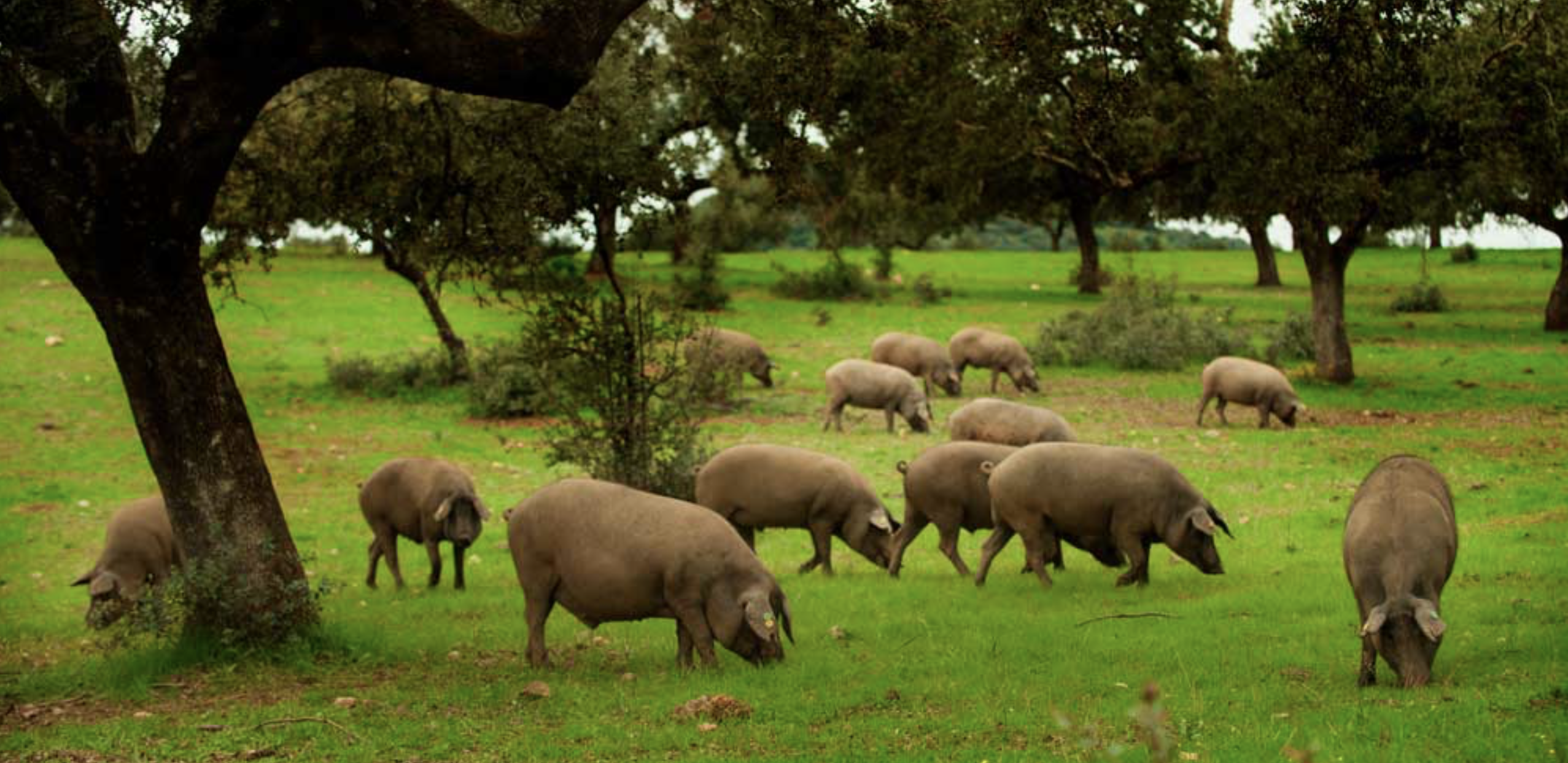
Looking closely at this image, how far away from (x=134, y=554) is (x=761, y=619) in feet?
24.8

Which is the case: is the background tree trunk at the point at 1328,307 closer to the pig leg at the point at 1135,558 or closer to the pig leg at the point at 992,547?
the pig leg at the point at 992,547

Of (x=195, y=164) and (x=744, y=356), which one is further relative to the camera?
(x=744, y=356)

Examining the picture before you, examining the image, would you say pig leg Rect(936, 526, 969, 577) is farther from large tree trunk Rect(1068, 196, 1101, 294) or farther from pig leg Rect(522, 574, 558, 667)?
large tree trunk Rect(1068, 196, 1101, 294)

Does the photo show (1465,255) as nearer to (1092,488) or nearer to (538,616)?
(1092,488)

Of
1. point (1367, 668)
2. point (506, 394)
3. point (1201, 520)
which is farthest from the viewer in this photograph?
point (506, 394)

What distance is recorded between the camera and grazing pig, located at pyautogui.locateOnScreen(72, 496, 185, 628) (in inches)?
587

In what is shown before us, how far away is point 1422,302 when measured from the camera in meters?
45.8

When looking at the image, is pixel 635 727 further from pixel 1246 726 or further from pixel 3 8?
pixel 3 8

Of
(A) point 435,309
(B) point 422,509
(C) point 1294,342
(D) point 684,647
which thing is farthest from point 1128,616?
(C) point 1294,342

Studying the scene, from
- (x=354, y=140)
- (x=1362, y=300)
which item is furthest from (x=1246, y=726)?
A: (x=1362, y=300)

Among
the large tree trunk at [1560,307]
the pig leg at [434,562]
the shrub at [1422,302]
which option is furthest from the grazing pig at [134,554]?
the shrub at [1422,302]

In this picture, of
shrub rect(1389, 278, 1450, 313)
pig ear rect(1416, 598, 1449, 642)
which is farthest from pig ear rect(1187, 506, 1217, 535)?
shrub rect(1389, 278, 1450, 313)

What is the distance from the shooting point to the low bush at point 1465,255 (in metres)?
63.0

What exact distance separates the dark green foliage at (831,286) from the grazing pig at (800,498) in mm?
32147
